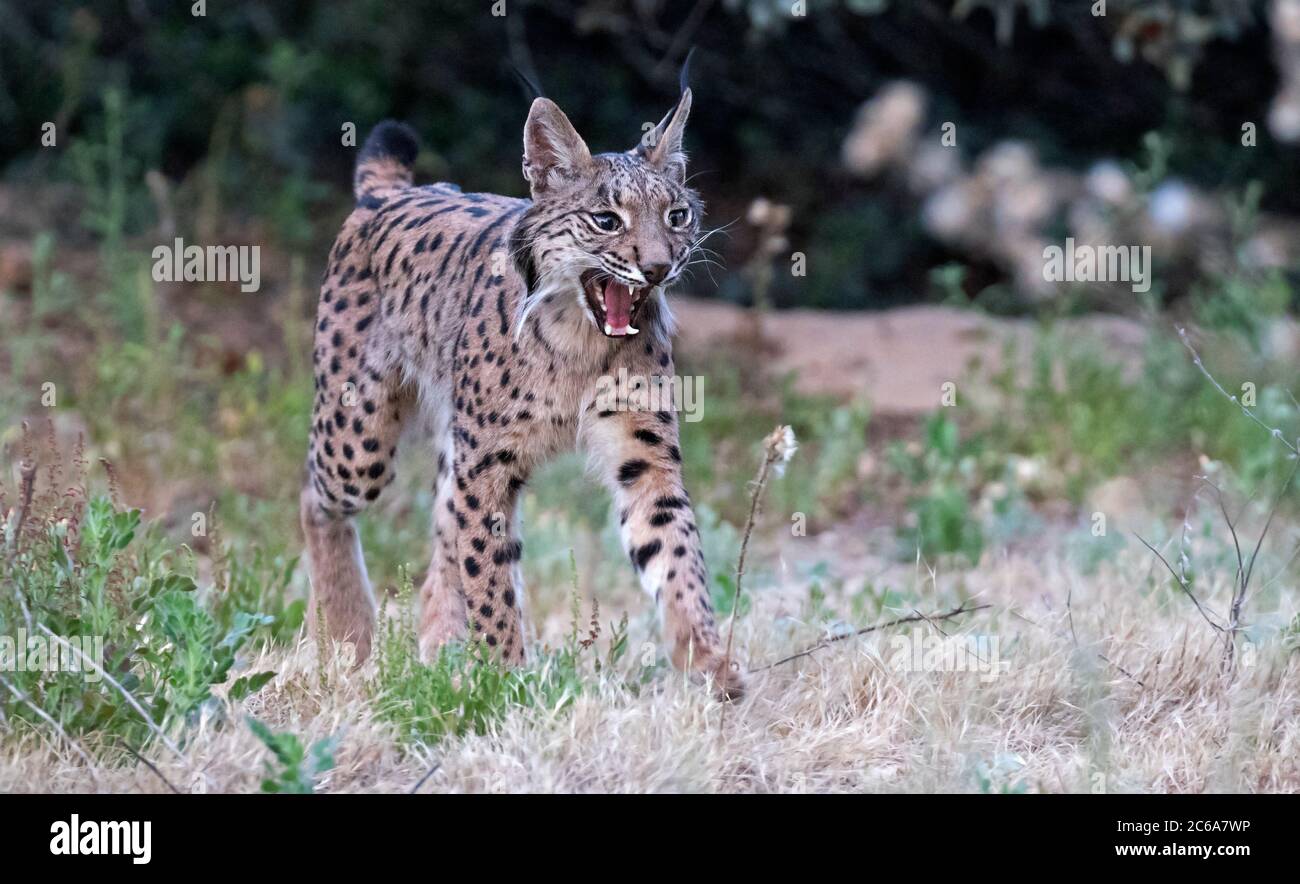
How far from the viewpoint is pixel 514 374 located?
4.97 metres

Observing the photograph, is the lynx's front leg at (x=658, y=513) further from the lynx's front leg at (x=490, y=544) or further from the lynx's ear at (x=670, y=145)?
the lynx's ear at (x=670, y=145)

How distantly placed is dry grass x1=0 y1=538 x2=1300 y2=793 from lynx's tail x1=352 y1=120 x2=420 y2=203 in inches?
77.7

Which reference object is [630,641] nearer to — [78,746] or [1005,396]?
[78,746]

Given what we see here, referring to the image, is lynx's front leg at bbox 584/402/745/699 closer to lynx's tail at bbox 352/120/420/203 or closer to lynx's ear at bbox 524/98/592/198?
lynx's ear at bbox 524/98/592/198

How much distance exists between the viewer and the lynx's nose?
4531 millimetres

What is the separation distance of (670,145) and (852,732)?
1702 mm

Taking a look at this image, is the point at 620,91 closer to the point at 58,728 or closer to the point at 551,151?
the point at 551,151

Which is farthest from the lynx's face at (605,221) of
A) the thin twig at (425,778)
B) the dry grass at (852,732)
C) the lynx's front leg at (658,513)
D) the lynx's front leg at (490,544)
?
the thin twig at (425,778)

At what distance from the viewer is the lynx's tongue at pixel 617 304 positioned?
473 centimetres

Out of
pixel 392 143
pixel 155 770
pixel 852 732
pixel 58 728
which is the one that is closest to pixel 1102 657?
pixel 852 732

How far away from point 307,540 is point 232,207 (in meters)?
5.08

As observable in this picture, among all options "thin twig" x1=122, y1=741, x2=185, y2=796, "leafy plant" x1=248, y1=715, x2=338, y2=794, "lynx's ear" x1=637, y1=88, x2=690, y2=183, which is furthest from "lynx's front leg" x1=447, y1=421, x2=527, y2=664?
"thin twig" x1=122, y1=741, x2=185, y2=796

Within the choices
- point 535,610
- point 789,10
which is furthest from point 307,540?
point 789,10

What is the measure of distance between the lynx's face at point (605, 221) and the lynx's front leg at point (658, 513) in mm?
300
